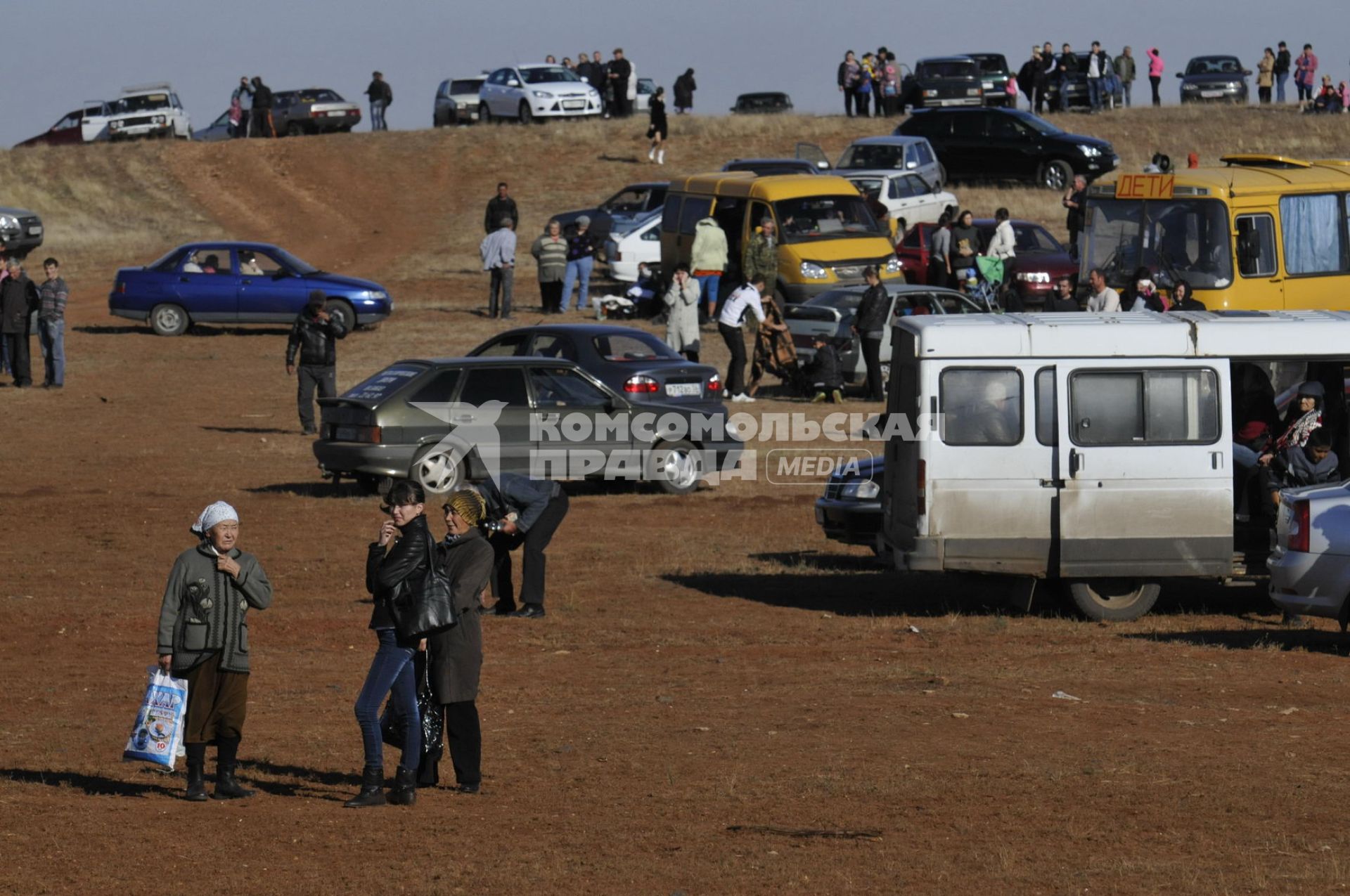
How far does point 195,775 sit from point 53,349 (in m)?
19.8

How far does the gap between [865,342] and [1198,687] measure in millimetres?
13744

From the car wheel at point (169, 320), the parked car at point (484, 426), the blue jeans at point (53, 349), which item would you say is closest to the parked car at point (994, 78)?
the car wheel at point (169, 320)

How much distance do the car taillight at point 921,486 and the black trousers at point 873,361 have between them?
11.8 metres

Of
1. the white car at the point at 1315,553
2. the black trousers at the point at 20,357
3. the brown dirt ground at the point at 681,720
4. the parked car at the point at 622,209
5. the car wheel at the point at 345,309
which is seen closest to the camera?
the brown dirt ground at the point at 681,720

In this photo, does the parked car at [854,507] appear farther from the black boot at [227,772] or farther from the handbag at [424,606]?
the black boot at [227,772]

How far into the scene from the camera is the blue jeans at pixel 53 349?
87.5 ft

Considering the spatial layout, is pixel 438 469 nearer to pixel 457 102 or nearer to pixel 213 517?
pixel 213 517

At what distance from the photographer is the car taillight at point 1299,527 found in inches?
477

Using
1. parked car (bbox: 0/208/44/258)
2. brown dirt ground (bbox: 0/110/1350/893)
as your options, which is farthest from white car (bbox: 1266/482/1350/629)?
parked car (bbox: 0/208/44/258)

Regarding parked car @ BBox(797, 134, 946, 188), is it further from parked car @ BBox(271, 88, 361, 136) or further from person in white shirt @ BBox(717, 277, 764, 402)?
parked car @ BBox(271, 88, 361, 136)

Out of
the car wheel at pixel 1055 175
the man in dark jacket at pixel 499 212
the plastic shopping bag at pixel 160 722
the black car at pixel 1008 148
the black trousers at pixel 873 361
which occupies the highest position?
the black car at pixel 1008 148

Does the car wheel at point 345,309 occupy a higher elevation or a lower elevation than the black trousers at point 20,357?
higher

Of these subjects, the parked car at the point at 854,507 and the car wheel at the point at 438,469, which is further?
the car wheel at the point at 438,469

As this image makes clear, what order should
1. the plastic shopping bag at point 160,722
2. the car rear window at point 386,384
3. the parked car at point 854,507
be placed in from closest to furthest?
the plastic shopping bag at point 160,722 < the parked car at point 854,507 < the car rear window at point 386,384
